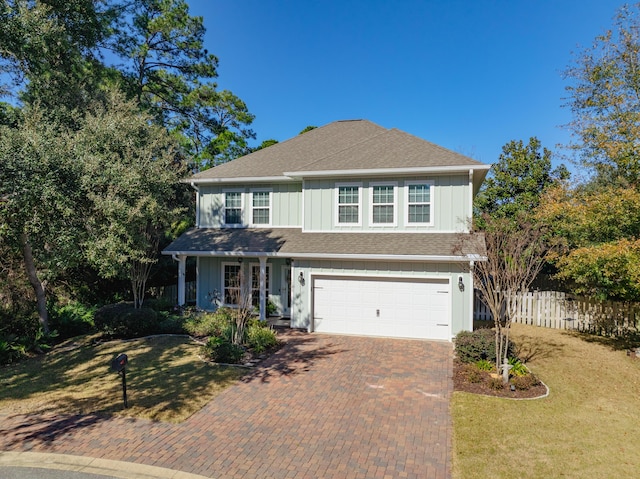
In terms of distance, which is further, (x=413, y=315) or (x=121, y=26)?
(x=121, y=26)

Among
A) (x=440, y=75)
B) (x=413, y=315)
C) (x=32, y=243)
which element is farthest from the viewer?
(x=440, y=75)

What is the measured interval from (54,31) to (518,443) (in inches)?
718

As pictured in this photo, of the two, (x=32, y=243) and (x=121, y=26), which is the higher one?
(x=121, y=26)

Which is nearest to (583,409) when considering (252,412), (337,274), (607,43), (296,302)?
(252,412)

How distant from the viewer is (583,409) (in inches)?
302

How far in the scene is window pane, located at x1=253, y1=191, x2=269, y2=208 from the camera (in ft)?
55.8

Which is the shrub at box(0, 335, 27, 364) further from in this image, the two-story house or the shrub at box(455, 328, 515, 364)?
the shrub at box(455, 328, 515, 364)

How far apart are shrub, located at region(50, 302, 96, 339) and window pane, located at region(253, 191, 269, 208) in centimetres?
808

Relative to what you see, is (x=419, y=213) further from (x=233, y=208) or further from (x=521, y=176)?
(x=521, y=176)

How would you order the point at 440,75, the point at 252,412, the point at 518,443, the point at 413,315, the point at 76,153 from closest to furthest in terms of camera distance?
1. the point at 518,443
2. the point at 252,412
3. the point at 76,153
4. the point at 413,315
5. the point at 440,75

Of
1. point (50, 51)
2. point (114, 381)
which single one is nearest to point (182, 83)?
point (50, 51)

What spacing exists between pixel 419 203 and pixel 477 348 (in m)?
5.93

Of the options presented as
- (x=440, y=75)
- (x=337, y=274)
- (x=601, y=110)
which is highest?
(x=440, y=75)

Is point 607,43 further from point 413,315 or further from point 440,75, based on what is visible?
point 413,315
